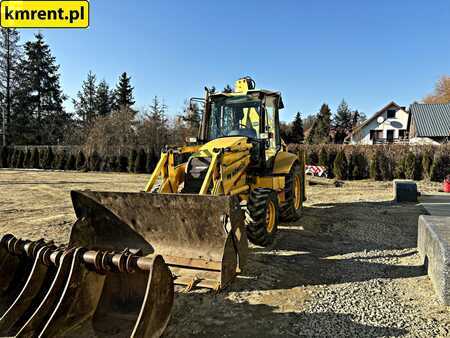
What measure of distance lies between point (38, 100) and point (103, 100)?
7.23 metres

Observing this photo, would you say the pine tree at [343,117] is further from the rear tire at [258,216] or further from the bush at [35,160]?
the rear tire at [258,216]

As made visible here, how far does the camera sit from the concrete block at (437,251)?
146 inches

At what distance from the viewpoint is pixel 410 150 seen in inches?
699

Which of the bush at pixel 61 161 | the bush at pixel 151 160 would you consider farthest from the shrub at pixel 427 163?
the bush at pixel 61 161

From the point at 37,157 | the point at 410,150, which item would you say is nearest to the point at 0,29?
the point at 37,157

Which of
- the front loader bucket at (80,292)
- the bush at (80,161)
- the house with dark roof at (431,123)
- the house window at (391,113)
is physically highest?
the house window at (391,113)

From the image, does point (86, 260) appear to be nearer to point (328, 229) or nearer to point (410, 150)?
point (328, 229)

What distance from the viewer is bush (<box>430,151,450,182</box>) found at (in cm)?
1691

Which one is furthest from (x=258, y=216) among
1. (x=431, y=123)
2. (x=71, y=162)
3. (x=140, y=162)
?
(x=431, y=123)

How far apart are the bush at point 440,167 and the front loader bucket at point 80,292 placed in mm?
17203

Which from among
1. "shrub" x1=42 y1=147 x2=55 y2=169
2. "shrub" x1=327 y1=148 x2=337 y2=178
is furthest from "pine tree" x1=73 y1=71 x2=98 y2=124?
"shrub" x1=327 y1=148 x2=337 y2=178

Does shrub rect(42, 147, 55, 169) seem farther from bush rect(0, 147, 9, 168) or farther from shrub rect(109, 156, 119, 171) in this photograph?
shrub rect(109, 156, 119, 171)

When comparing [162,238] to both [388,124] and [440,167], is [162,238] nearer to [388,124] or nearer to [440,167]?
[440,167]

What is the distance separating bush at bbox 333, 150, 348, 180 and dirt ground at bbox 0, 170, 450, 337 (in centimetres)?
1123
